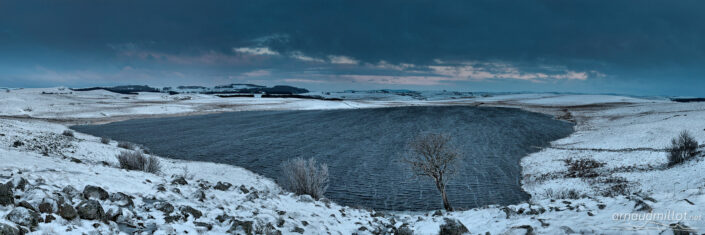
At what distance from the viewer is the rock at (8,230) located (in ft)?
17.8

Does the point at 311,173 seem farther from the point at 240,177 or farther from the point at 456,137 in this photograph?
the point at 456,137

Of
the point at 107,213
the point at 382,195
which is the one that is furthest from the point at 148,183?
the point at 382,195

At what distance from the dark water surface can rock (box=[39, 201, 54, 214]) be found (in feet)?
53.8

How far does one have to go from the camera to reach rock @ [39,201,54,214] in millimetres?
6721

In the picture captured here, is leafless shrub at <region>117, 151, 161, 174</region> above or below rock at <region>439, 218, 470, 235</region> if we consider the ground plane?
below

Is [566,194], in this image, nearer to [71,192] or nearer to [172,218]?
[172,218]

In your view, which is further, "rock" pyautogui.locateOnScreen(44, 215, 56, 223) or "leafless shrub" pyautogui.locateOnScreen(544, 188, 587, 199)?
"leafless shrub" pyautogui.locateOnScreen(544, 188, 587, 199)

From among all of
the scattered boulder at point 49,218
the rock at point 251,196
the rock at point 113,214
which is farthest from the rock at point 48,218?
the rock at point 251,196

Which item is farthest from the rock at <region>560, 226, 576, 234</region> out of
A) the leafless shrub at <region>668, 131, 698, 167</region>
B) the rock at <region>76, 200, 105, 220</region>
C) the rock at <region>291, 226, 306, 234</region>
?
the leafless shrub at <region>668, 131, 698, 167</region>

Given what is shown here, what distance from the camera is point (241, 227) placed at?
856 cm

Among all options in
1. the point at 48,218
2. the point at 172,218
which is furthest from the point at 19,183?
the point at 172,218

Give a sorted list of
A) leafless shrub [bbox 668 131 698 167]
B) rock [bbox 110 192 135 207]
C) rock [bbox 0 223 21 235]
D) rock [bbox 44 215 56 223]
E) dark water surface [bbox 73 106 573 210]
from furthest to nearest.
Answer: dark water surface [bbox 73 106 573 210] → leafless shrub [bbox 668 131 698 167] → rock [bbox 110 192 135 207] → rock [bbox 44 215 56 223] → rock [bbox 0 223 21 235]

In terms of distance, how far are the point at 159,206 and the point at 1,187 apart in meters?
3.13

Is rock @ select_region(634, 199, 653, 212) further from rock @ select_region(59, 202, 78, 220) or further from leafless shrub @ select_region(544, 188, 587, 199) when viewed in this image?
rock @ select_region(59, 202, 78, 220)
